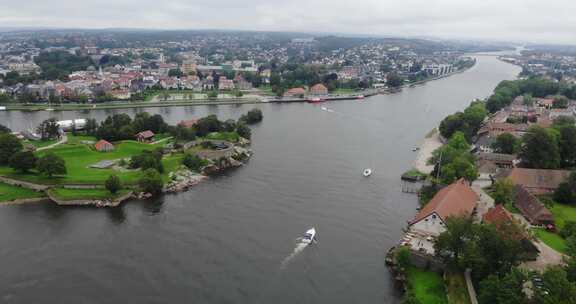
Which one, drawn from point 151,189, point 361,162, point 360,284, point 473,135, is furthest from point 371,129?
point 360,284

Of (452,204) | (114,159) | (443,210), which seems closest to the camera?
(443,210)

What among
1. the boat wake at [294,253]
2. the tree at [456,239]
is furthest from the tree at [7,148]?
the tree at [456,239]

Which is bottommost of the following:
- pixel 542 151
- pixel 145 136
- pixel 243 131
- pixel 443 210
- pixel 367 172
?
pixel 367 172

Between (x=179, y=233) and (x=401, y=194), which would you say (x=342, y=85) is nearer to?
(x=401, y=194)

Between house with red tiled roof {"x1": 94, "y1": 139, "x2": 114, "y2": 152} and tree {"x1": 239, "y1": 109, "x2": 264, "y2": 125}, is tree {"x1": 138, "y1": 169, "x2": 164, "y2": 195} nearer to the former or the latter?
house with red tiled roof {"x1": 94, "y1": 139, "x2": 114, "y2": 152}

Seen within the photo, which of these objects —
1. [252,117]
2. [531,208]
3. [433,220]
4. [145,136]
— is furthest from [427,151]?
[145,136]

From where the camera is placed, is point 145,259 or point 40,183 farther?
point 40,183

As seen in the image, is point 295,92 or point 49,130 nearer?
point 49,130

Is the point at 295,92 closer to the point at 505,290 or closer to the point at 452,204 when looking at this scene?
the point at 452,204
